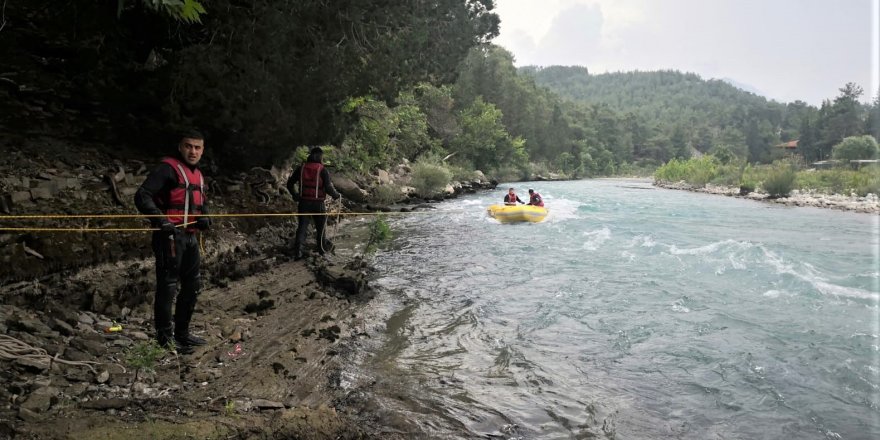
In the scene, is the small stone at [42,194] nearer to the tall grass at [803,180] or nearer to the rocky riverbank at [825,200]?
the rocky riverbank at [825,200]

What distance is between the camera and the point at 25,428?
263 centimetres

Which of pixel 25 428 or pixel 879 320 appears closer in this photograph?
pixel 25 428

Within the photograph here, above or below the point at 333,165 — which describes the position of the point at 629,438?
below

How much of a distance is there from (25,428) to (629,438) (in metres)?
4.01

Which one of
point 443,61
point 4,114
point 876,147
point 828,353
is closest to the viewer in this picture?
point 828,353

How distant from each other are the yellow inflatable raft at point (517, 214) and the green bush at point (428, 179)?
8634 millimetres

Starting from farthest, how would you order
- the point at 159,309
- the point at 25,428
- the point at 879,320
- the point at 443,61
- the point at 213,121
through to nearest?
the point at 443,61 → the point at 213,121 → the point at 879,320 → the point at 159,309 → the point at 25,428

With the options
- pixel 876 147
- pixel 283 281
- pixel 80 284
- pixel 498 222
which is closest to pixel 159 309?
pixel 80 284

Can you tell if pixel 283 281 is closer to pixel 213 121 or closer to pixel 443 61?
pixel 213 121

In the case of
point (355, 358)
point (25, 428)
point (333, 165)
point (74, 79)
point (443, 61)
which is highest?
point (443, 61)

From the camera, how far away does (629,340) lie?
5840mm

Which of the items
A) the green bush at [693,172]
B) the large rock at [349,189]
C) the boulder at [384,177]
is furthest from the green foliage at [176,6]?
the green bush at [693,172]

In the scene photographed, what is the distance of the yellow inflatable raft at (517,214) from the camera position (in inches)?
632

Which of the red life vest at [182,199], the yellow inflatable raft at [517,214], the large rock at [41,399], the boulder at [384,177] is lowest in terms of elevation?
the large rock at [41,399]
